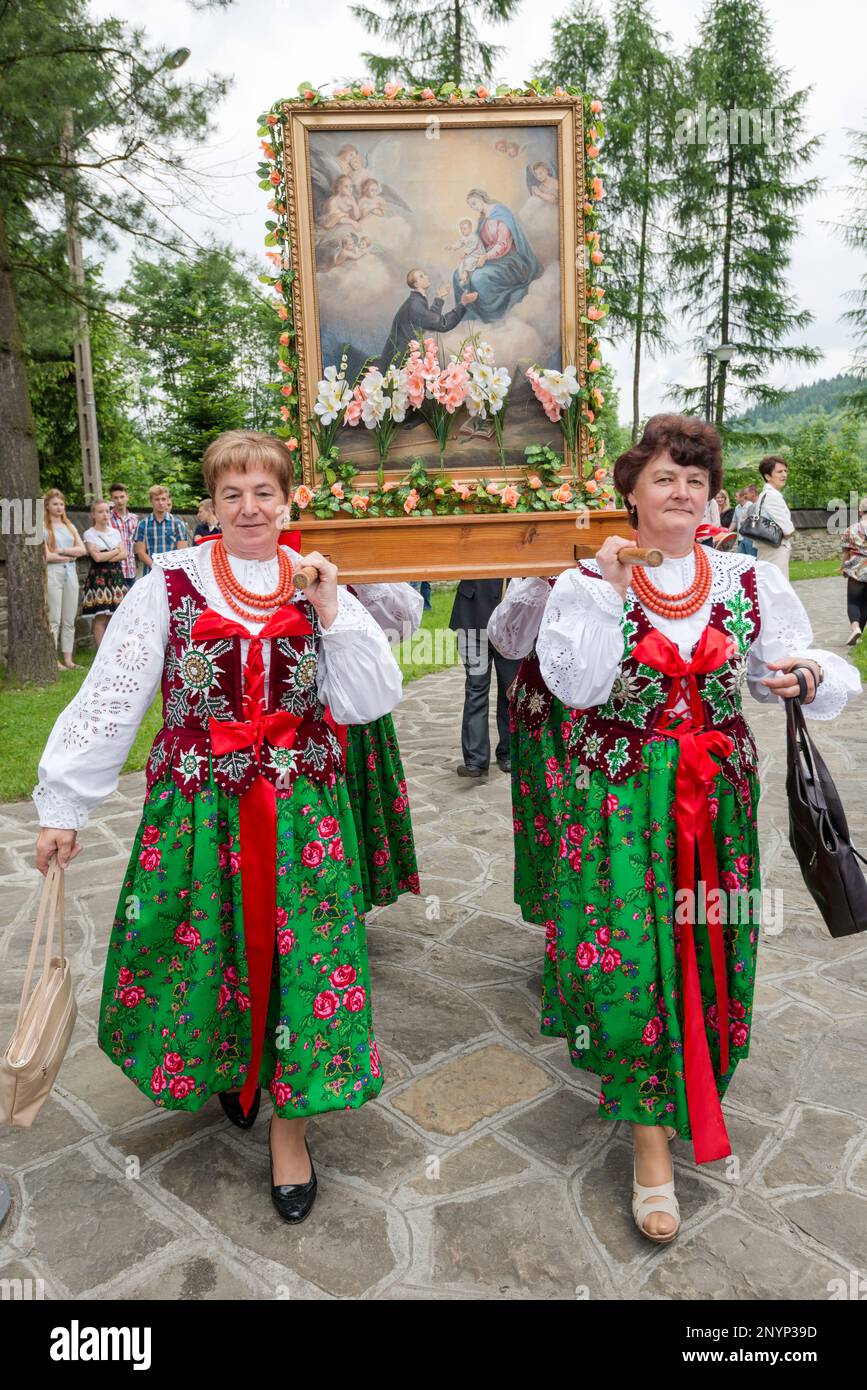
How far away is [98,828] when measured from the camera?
5914mm

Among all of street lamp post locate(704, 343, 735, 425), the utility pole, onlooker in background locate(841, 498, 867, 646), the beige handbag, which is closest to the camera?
the beige handbag

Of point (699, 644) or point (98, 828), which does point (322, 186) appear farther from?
point (98, 828)

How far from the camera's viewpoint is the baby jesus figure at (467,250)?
3178 millimetres

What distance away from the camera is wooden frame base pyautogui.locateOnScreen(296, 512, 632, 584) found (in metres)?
2.99

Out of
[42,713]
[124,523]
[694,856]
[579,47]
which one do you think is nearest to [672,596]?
[694,856]

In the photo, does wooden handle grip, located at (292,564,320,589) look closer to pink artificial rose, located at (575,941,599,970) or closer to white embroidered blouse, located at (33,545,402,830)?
white embroidered blouse, located at (33,545,402,830)

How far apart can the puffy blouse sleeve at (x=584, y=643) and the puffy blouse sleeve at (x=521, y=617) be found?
0.84m

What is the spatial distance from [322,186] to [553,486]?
1218mm

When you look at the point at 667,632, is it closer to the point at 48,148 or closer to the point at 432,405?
the point at 432,405

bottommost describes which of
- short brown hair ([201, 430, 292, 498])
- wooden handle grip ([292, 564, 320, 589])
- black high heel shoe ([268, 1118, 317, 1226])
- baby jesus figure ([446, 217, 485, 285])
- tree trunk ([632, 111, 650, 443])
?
black high heel shoe ([268, 1118, 317, 1226])

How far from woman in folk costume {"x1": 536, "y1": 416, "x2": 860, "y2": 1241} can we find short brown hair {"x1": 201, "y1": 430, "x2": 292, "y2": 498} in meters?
0.81

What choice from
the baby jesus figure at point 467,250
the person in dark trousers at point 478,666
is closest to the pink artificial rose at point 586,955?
the baby jesus figure at point 467,250

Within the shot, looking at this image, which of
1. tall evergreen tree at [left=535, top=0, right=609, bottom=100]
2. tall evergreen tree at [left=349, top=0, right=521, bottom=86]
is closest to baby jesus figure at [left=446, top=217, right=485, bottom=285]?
tall evergreen tree at [left=349, top=0, right=521, bottom=86]

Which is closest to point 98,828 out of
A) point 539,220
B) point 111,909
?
point 111,909
